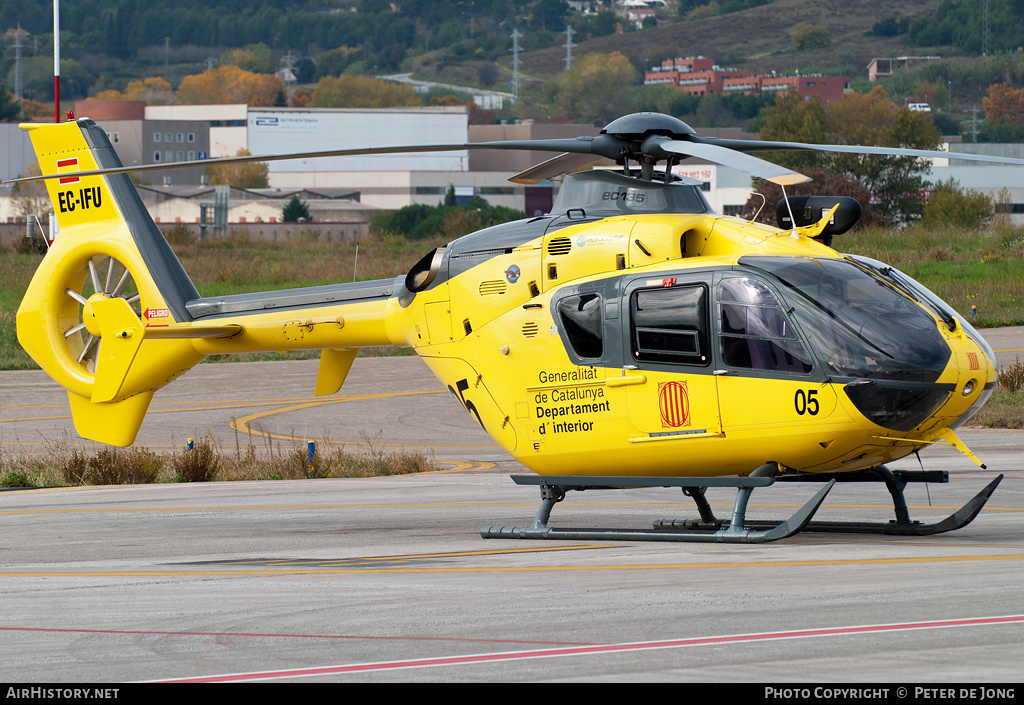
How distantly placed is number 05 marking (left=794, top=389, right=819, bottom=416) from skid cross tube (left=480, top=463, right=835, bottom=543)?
2.14 feet

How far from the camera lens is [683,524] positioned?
12.3m

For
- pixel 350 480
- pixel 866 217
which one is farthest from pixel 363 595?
pixel 866 217

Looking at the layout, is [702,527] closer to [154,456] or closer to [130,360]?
[130,360]

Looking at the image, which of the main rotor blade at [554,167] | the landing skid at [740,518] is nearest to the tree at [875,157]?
the main rotor blade at [554,167]

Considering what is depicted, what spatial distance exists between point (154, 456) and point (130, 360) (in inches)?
183

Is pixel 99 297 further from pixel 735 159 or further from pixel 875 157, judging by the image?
pixel 875 157

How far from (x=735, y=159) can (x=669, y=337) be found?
186 centimetres

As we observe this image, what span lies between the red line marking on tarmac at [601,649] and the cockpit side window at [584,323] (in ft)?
15.9

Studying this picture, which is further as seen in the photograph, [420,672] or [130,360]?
[130,360]

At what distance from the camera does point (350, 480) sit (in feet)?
57.6

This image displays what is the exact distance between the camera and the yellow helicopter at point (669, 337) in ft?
34.3

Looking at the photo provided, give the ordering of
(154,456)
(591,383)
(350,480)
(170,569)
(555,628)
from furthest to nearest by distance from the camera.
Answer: (154,456), (350,480), (591,383), (170,569), (555,628)

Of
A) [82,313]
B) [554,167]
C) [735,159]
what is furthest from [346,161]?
[735,159]

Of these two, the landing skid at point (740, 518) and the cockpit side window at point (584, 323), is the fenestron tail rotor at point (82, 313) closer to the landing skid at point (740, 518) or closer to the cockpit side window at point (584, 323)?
the landing skid at point (740, 518)
